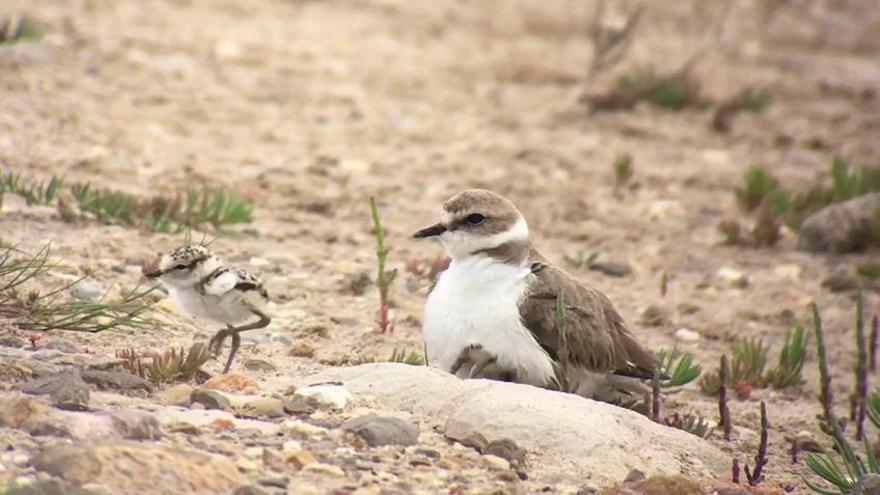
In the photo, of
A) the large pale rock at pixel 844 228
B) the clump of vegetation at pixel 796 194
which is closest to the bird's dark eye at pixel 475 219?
the clump of vegetation at pixel 796 194

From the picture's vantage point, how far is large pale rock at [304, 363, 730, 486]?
18.2 feet

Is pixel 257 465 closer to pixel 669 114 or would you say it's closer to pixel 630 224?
pixel 630 224

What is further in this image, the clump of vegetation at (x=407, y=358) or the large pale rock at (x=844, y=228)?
the large pale rock at (x=844, y=228)

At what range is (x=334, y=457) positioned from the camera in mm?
5211

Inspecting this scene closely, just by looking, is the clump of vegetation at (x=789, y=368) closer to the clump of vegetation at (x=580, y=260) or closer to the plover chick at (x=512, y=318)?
the plover chick at (x=512, y=318)

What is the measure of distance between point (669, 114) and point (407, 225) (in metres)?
4.70

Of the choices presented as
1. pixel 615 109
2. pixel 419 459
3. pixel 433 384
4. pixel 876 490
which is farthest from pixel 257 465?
pixel 615 109

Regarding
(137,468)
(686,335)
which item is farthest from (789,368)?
(137,468)

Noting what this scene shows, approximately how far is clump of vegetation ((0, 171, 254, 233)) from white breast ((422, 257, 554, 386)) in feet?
8.04

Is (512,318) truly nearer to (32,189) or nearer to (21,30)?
(32,189)

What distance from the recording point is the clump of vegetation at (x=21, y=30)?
453 inches

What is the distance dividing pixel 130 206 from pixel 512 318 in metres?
3.24

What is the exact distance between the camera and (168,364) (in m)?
5.90

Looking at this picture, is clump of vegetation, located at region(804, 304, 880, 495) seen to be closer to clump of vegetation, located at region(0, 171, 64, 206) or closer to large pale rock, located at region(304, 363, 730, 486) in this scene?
large pale rock, located at region(304, 363, 730, 486)
